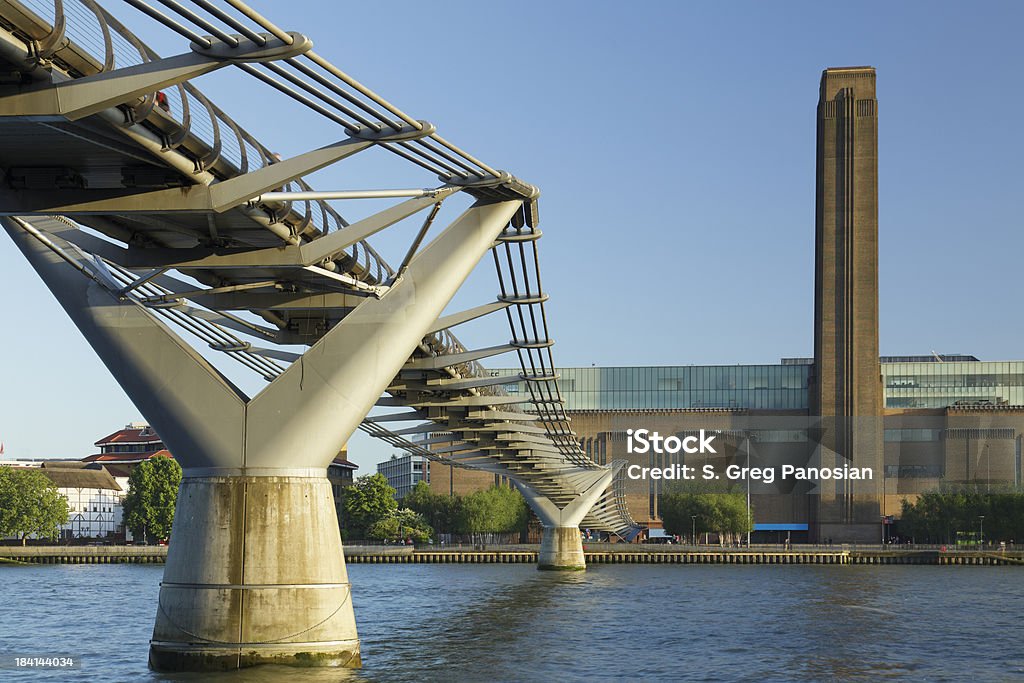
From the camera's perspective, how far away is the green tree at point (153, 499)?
12438cm

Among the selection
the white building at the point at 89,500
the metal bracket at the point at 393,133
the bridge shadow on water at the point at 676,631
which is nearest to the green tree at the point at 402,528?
the white building at the point at 89,500

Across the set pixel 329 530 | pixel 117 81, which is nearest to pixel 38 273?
pixel 329 530

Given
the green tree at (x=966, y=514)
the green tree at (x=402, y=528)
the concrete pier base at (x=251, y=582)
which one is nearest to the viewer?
the concrete pier base at (x=251, y=582)

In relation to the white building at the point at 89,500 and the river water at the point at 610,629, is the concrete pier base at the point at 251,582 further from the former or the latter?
the white building at the point at 89,500

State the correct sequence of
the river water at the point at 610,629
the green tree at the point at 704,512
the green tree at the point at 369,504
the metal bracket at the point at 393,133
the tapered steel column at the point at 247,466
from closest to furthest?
the metal bracket at the point at 393,133
the tapered steel column at the point at 247,466
the river water at the point at 610,629
the green tree at the point at 369,504
the green tree at the point at 704,512

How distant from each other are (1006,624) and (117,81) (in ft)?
139

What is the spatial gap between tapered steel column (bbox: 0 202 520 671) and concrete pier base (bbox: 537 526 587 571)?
7336 cm

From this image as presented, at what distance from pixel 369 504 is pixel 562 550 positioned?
43.8 meters

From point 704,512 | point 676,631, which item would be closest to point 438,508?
point 704,512

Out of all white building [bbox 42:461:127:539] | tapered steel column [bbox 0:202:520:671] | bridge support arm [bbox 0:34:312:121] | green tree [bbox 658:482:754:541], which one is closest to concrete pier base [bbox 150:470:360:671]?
tapered steel column [bbox 0:202:520:671]

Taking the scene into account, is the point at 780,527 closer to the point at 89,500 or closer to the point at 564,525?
the point at 564,525

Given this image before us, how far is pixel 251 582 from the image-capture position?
938 inches

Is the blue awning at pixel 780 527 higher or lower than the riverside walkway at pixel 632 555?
higher

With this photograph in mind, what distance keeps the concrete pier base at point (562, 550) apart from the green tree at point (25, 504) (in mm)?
48365
